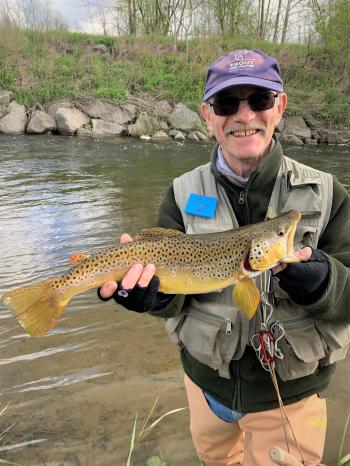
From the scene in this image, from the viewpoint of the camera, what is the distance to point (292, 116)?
2281 centimetres

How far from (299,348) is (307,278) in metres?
0.43

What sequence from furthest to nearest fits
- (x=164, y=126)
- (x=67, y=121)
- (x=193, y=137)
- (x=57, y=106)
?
1. (x=164, y=126)
2. (x=193, y=137)
3. (x=57, y=106)
4. (x=67, y=121)

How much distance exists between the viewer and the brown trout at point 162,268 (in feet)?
7.16

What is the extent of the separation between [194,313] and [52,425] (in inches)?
68.9

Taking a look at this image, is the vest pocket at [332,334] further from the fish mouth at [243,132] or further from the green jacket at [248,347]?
the fish mouth at [243,132]

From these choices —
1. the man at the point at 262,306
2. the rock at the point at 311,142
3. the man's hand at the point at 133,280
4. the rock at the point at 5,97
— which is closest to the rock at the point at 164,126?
the rock at the point at 311,142

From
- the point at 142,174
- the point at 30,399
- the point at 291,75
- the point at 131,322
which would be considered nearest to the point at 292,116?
the point at 291,75

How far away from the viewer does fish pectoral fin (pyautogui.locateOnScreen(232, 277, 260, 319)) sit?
1.99 meters

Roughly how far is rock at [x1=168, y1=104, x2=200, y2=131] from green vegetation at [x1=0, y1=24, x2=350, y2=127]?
1.27 m

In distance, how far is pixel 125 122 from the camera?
2066 cm

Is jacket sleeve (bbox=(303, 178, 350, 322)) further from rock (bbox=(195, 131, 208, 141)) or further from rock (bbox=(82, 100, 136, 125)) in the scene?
rock (bbox=(82, 100, 136, 125))

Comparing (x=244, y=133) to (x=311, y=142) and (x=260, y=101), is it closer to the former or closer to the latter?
(x=260, y=101)

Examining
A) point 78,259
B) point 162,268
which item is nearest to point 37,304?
point 78,259

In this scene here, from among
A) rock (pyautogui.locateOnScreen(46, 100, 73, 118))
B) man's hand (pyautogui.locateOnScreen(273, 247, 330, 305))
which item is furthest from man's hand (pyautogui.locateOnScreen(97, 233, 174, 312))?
rock (pyautogui.locateOnScreen(46, 100, 73, 118))
